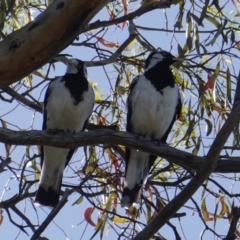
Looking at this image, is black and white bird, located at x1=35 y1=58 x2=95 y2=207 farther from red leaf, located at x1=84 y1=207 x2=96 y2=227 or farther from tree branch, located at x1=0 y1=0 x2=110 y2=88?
tree branch, located at x1=0 y1=0 x2=110 y2=88

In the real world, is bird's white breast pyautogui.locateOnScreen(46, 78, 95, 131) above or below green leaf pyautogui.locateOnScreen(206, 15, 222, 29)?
below

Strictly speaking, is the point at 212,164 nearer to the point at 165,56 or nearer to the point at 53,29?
the point at 53,29

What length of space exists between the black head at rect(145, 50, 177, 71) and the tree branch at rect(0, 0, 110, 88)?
126cm

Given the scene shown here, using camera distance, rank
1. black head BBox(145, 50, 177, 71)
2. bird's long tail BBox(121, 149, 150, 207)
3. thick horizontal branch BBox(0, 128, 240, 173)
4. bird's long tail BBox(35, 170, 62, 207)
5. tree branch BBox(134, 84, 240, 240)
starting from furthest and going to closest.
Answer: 1. black head BBox(145, 50, 177, 71)
2. bird's long tail BBox(35, 170, 62, 207)
3. bird's long tail BBox(121, 149, 150, 207)
4. thick horizontal branch BBox(0, 128, 240, 173)
5. tree branch BBox(134, 84, 240, 240)

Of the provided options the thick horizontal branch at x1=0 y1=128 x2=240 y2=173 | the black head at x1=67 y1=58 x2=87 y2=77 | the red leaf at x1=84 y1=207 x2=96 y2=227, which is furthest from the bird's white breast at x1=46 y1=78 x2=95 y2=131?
the thick horizontal branch at x1=0 y1=128 x2=240 y2=173

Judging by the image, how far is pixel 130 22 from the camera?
147 inches

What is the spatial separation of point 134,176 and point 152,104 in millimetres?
365

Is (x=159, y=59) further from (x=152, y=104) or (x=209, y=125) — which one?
(x=209, y=125)

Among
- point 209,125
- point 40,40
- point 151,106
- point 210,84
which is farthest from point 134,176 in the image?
point 40,40

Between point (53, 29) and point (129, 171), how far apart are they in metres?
1.37

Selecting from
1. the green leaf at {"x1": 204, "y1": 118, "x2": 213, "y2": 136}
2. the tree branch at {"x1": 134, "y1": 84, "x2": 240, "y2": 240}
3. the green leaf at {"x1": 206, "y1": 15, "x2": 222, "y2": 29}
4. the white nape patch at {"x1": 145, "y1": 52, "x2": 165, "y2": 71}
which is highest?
the white nape patch at {"x1": 145, "y1": 52, "x2": 165, "y2": 71}

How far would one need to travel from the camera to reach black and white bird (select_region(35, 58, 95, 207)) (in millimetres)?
3955

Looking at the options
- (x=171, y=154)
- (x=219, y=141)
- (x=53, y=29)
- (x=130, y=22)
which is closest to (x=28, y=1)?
(x=130, y=22)

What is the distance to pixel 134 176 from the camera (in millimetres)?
4062
